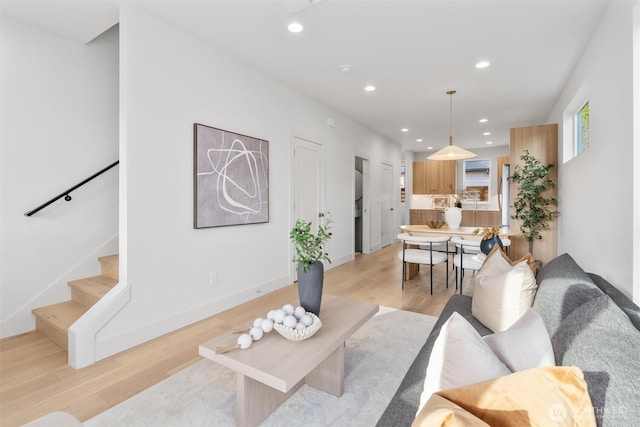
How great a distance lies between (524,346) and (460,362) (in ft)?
0.83

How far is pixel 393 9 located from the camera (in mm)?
2484

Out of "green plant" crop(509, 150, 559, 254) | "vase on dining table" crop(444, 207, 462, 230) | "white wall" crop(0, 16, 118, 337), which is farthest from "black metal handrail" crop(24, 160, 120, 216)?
"green plant" crop(509, 150, 559, 254)

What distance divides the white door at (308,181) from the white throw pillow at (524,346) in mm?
3454

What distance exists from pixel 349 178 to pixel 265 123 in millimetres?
2345

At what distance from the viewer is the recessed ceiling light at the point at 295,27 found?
2.71m

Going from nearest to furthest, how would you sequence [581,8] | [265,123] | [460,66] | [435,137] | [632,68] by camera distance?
[632,68], [581,8], [460,66], [265,123], [435,137]

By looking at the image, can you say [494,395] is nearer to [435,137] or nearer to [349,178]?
[349,178]

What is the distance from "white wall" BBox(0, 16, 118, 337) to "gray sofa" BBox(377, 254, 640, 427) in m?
3.20

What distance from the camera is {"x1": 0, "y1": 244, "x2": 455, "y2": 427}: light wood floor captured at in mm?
1781

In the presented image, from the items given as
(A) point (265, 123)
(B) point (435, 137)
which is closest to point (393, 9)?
(A) point (265, 123)

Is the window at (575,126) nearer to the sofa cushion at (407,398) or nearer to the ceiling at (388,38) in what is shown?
the ceiling at (388,38)

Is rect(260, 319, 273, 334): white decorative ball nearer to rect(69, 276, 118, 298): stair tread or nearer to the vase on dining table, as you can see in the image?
rect(69, 276, 118, 298): stair tread

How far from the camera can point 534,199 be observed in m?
4.20

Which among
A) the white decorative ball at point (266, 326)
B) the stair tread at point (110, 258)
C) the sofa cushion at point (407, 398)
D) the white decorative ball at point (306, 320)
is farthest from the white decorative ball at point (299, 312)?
the stair tread at point (110, 258)
